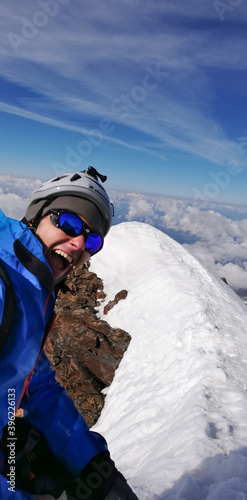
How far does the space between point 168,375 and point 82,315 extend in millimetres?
5772

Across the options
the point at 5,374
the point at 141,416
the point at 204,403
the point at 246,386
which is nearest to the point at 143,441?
the point at 141,416

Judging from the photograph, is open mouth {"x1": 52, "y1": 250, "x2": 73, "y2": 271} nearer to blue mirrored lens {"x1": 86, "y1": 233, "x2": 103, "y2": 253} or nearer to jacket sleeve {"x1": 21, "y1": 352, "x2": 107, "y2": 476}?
blue mirrored lens {"x1": 86, "y1": 233, "x2": 103, "y2": 253}

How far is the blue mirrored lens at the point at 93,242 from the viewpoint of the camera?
2.92 metres

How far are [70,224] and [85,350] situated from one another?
933cm

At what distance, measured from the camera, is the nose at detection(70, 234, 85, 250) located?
8.18 ft

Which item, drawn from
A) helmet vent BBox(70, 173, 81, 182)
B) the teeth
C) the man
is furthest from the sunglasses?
helmet vent BBox(70, 173, 81, 182)

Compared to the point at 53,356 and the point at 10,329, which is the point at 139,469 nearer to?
the point at 10,329

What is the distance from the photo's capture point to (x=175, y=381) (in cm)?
715

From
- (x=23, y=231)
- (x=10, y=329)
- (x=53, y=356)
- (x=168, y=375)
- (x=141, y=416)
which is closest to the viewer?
(x=10, y=329)

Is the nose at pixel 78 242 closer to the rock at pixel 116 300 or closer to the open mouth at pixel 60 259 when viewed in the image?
the open mouth at pixel 60 259

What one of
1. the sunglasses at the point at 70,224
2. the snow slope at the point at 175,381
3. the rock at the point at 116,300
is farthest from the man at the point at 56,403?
the rock at the point at 116,300

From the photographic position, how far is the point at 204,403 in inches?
207

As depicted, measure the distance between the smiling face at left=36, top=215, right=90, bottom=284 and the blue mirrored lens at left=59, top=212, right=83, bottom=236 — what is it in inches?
1.6

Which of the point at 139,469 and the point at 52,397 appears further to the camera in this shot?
the point at 139,469
